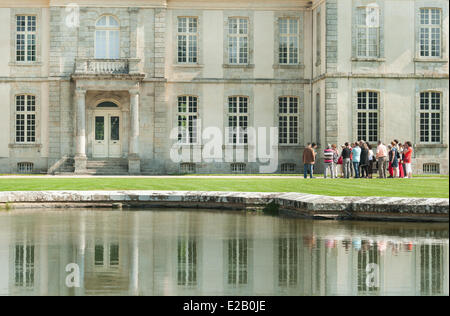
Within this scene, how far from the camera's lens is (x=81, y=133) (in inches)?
1351

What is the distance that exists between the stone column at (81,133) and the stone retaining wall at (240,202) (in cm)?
1679

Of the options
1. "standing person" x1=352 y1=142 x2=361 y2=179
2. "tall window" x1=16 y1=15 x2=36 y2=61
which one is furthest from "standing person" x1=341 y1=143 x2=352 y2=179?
"tall window" x1=16 y1=15 x2=36 y2=61

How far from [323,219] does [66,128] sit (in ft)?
73.5

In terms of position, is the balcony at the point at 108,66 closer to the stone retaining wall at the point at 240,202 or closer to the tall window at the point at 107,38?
the tall window at the point at 107,38

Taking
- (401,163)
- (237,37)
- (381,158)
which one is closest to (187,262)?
(381,158)

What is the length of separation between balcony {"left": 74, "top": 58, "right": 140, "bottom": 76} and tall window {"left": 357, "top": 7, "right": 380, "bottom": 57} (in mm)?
9908

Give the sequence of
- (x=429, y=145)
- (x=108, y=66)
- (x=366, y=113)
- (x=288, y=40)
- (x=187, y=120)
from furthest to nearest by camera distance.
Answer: (x=288, y=40) → (x=187, y=120) → (x=108, y=66) → (x=429, y=145) → (x=366, y=113)

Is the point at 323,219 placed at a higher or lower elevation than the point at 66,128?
lower

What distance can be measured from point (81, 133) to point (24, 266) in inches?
1027

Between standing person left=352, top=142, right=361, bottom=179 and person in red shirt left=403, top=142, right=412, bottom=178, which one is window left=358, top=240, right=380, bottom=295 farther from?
standing person left=352, top=142, right=361, bottom=179

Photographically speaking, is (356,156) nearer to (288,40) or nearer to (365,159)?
(365,159)

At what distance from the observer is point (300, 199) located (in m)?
15.3
